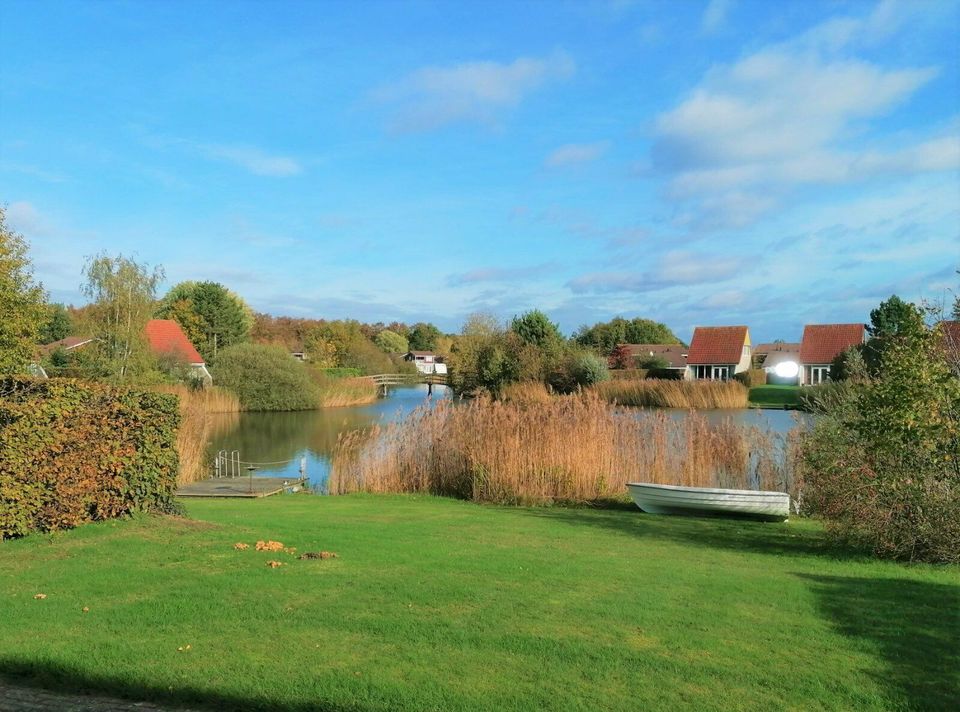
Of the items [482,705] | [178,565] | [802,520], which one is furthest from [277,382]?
[482,705]

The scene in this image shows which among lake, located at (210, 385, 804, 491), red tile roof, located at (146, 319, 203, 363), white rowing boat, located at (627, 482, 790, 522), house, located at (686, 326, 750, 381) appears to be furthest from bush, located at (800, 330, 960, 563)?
house, located at (686, 326, 750, 381)

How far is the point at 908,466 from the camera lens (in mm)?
9438

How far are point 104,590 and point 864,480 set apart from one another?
833 cm

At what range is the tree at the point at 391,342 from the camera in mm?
122438

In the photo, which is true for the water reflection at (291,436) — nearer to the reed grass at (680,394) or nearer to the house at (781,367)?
the reed grass at (680,394)

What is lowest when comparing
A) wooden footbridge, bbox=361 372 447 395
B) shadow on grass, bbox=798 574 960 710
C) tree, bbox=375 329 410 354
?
shadow on grass, bbox=798 574 960 710

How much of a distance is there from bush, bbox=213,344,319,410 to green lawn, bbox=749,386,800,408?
29.2 metres

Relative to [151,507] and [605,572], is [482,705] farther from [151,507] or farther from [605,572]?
[151,507]

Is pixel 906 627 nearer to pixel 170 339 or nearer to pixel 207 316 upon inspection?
pixel 170 339

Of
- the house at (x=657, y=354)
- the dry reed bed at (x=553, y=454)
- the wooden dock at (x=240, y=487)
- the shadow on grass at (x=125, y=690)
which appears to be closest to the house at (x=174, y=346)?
the wooden dock at (x=240, y=487)

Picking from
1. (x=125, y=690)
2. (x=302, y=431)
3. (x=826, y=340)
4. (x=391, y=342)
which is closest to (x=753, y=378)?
(x=826, y=340)

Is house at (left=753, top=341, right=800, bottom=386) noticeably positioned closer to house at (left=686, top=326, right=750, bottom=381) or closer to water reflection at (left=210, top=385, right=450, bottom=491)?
house at (left=686, top=326, right=750, bottom=381)

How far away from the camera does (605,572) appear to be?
767cm

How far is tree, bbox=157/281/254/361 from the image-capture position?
69.4 metres
